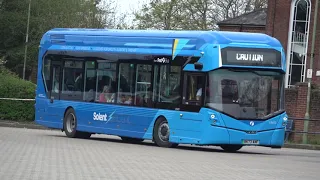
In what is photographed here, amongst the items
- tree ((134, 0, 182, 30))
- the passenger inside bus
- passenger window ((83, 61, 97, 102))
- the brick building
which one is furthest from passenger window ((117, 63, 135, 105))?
tree ((134, 0, 182, 30))

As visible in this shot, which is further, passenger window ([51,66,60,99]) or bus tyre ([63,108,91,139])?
passenger window ([51,66,60,99])

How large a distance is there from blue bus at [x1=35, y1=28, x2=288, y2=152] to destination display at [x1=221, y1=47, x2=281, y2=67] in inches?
1.1

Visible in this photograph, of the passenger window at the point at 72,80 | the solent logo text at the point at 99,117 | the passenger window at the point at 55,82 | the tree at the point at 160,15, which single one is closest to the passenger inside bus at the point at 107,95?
the solent logo text at the point at 99,117

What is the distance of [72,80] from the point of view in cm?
2762

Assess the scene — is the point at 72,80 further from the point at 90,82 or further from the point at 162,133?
the point at 162,133

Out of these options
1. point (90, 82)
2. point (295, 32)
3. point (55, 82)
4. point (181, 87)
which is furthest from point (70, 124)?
point (295, 32)


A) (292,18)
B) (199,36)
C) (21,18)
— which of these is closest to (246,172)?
(199,36)

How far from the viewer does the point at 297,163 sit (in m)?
20.4

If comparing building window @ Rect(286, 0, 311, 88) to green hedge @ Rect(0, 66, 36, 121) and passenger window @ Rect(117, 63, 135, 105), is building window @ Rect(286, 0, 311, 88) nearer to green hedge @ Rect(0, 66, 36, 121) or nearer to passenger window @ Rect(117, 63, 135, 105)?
green hedge @ Rect(0, 66, 36, 121)

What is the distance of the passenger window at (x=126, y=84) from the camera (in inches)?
998

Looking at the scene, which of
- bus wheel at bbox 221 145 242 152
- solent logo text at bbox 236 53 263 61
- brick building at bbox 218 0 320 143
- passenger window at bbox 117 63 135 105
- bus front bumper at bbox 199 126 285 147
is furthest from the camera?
brick building at bbox 218 0 320 143

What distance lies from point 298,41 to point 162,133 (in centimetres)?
1864

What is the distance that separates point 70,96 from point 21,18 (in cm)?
2691

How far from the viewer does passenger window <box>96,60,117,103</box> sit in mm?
26031
